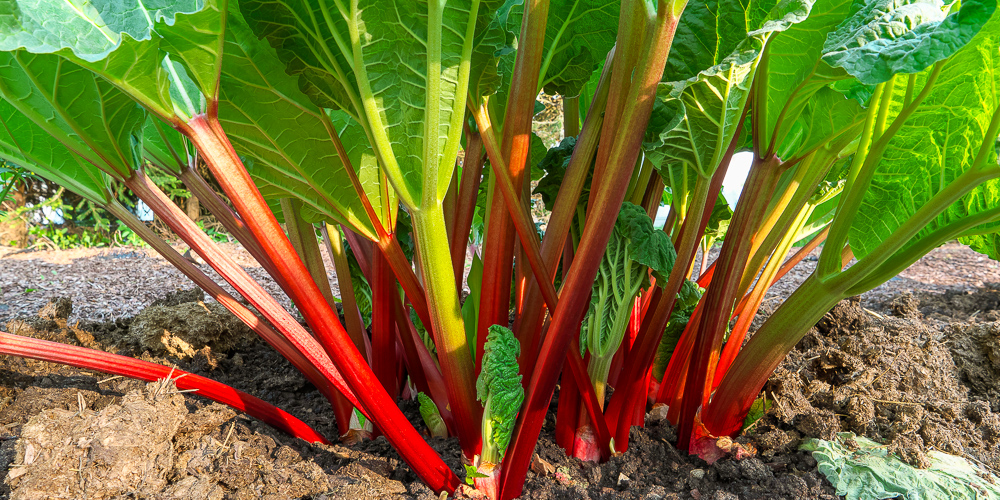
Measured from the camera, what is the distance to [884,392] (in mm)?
1695

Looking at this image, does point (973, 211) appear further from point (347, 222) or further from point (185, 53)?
point (185, 53)

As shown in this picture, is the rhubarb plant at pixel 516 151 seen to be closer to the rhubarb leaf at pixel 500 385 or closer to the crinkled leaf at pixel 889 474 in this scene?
the rhubarb leaf at pixel 500 385

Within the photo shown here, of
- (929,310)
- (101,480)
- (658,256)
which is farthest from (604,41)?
(929,310)

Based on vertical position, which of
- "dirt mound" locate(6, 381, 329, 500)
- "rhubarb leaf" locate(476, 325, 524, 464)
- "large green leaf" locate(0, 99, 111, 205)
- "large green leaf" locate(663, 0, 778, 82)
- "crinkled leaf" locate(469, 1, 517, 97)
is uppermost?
"large green leaf" locate(663, 0, 778, 82)

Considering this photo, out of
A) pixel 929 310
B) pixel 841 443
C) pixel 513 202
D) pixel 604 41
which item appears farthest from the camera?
pixel 929 310

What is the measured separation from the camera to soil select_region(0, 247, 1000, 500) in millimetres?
1164

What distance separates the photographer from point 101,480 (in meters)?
1.11

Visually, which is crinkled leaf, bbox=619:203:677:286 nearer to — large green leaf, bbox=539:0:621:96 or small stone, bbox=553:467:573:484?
large green leaf, bbox=539:0:621:96

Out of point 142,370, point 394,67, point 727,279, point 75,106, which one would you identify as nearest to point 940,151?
point 727,279

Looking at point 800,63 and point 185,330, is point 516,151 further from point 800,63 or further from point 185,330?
point 185,330

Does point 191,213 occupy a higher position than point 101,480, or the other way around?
point 191,213

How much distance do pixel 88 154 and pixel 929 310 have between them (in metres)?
4.09

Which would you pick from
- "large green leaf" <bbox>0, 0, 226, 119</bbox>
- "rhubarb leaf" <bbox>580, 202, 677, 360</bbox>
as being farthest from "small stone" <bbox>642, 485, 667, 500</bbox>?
"large green leaf" <bbox>0, 0, 226, 119</bbox>

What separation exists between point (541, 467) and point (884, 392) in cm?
111
